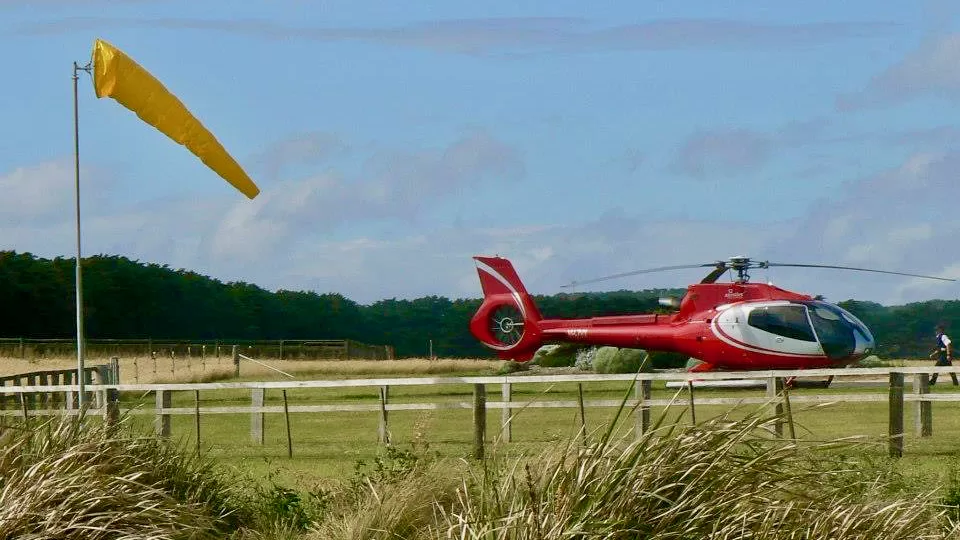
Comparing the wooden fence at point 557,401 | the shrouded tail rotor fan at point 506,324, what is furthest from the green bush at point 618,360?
the wooden fence at point 557,401

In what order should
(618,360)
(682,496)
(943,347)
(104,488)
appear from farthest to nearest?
(618,360) → (943,347) → (104,488) → (682,496)

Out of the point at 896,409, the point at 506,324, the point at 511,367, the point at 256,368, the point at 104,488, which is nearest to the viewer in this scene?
the point at 104,488

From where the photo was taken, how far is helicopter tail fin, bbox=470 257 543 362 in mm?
33094

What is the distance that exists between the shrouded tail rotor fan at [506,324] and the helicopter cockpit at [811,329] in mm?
7438

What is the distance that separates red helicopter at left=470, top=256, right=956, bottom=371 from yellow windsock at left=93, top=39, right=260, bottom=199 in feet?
48.7

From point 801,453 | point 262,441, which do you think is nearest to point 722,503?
point 801,453

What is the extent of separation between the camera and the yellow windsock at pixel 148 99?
13.6m

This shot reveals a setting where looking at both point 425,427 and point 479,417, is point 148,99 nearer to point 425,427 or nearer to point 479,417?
point 479,417

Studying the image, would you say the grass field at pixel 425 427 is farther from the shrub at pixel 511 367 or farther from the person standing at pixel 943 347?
the person standing at pixel 943 347

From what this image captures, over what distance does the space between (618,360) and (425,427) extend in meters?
22.9

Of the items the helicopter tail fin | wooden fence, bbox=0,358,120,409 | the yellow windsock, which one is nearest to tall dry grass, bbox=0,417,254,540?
the yellow windsock

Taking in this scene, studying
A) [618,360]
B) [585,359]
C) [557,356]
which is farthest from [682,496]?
[557,356]

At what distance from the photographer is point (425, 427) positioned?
35.6 feet

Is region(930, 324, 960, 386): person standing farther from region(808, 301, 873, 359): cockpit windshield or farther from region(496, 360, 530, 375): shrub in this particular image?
region(496, 360, 530, 375): shrub
